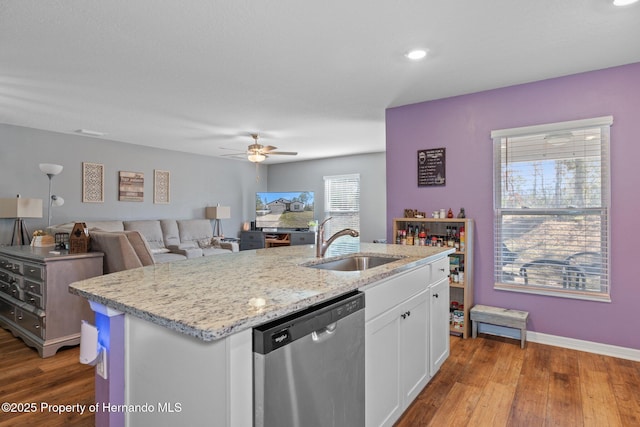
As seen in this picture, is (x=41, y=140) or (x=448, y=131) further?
(x=41, y=140)

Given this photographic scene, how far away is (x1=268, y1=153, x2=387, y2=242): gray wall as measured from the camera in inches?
270

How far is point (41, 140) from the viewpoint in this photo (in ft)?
16.1

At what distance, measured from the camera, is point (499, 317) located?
3119mm

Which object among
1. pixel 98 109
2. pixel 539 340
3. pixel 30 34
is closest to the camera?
pixel 30 34

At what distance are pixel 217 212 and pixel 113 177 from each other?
1.89m

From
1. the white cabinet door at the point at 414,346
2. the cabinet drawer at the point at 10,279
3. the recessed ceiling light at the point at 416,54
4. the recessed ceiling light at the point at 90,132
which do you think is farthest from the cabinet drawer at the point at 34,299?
the recessed ceiling light at the point at 416,54

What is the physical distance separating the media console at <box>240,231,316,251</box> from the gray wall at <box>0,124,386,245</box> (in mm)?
392

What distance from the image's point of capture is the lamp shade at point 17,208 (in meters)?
4.20

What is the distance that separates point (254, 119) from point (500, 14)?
3.02 metres

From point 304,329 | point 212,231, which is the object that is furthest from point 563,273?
point 212,231

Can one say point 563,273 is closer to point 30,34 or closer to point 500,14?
point 500,14

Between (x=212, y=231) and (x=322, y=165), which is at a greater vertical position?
(x=322, y=165)

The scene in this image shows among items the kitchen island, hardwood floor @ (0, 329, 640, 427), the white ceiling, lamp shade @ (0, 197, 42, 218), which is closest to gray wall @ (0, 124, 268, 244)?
lamp shade @ (0, 197, 42, 218)

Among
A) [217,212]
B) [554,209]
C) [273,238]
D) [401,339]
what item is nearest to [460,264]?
[554,209]
